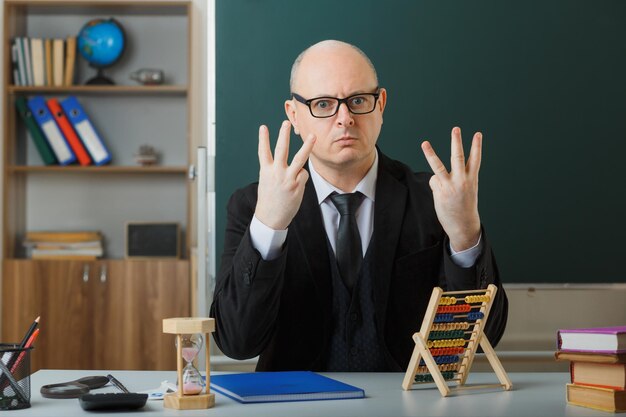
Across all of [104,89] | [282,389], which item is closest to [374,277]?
[282,389]

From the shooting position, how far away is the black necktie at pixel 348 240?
201 cm

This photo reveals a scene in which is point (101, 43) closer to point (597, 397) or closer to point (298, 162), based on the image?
point (298, 162)

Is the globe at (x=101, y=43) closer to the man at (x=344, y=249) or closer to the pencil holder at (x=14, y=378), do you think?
the man at (x=344, y=249)

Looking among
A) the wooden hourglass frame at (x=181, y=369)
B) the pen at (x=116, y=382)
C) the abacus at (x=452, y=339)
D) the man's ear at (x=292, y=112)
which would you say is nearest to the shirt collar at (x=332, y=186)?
the man's ear at (x=292, y=112)

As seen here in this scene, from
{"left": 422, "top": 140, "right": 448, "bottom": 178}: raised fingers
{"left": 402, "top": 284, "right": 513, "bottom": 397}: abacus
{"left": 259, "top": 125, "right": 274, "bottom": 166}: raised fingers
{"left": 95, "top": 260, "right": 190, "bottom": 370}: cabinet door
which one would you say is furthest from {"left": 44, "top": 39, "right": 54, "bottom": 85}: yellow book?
{"left": 402, "top": 284, "right": 513, "bottom": 397}: abacus

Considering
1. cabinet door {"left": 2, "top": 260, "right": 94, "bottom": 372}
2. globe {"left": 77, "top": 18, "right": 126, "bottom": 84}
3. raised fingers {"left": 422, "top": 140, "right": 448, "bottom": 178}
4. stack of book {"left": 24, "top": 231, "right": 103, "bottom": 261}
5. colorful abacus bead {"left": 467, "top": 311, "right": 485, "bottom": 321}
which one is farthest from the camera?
globe {"left": 77, "top": 18, "right": 126, "bottom": 84}

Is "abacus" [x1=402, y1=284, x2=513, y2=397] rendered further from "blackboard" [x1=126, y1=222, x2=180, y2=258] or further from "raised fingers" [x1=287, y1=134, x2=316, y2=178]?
"blackboard" [x1=126, y1=222, x2=180, y2=258]

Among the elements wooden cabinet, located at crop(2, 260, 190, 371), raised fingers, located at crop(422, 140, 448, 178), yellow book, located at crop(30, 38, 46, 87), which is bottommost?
wooden cabinet, located at crop(2, 260, 190, 371)

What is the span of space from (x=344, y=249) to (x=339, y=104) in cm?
35

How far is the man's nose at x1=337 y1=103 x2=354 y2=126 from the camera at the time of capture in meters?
1.95

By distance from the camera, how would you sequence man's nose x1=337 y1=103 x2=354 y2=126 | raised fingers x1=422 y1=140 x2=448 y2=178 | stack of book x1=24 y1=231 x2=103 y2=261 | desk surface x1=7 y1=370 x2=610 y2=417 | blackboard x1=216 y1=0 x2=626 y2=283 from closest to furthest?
desk surface x1=7 y1=370 x2=610 y2=417, raised fingers x1=422 y1=140 x2=448 y2=178, man's nose x1=337 y1=103 x2=354 y2=126, blackboard x1=216 y1=0 x2=626 y2=283, stack of book x1=24 y1=231 x2=103 y2=261

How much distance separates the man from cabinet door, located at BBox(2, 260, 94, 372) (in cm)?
233

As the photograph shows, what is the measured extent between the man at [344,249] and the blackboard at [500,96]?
2.31 feet

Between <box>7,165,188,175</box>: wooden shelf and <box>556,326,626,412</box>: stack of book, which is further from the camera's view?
<box>7,165,188,175</box>: wooden shelf
